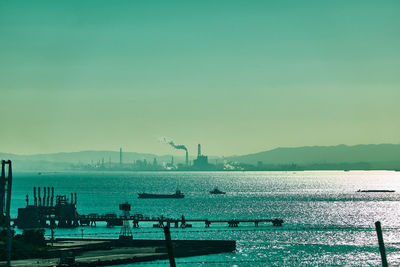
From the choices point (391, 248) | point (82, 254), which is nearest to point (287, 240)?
point (391, 248)

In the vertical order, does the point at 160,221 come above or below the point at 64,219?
below

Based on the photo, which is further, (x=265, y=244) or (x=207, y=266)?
(x=265, y=244)

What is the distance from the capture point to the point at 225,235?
136875 millimetres

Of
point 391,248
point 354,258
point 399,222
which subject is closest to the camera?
point 354,258

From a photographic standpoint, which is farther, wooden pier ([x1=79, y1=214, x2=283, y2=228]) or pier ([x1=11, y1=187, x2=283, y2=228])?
wooden pier ([x1=79, y1=214, x2=283, y2=228])

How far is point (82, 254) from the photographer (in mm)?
89812

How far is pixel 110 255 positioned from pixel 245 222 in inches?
3253

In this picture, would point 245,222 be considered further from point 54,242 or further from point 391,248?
point 54,242

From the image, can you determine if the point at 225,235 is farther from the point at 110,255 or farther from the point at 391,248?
the point at 110,255

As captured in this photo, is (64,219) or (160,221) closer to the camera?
(64,219)

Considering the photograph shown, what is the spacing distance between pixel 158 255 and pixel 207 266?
6971mm

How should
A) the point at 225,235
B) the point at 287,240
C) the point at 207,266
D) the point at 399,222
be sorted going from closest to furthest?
1. the point at 207,266
2. the point at 287,240
3. the point at 225,235
4. the point at 399,222

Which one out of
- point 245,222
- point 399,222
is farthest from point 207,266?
point 399,222

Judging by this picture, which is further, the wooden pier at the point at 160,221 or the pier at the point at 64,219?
the wooden pier at the point at 160,221
